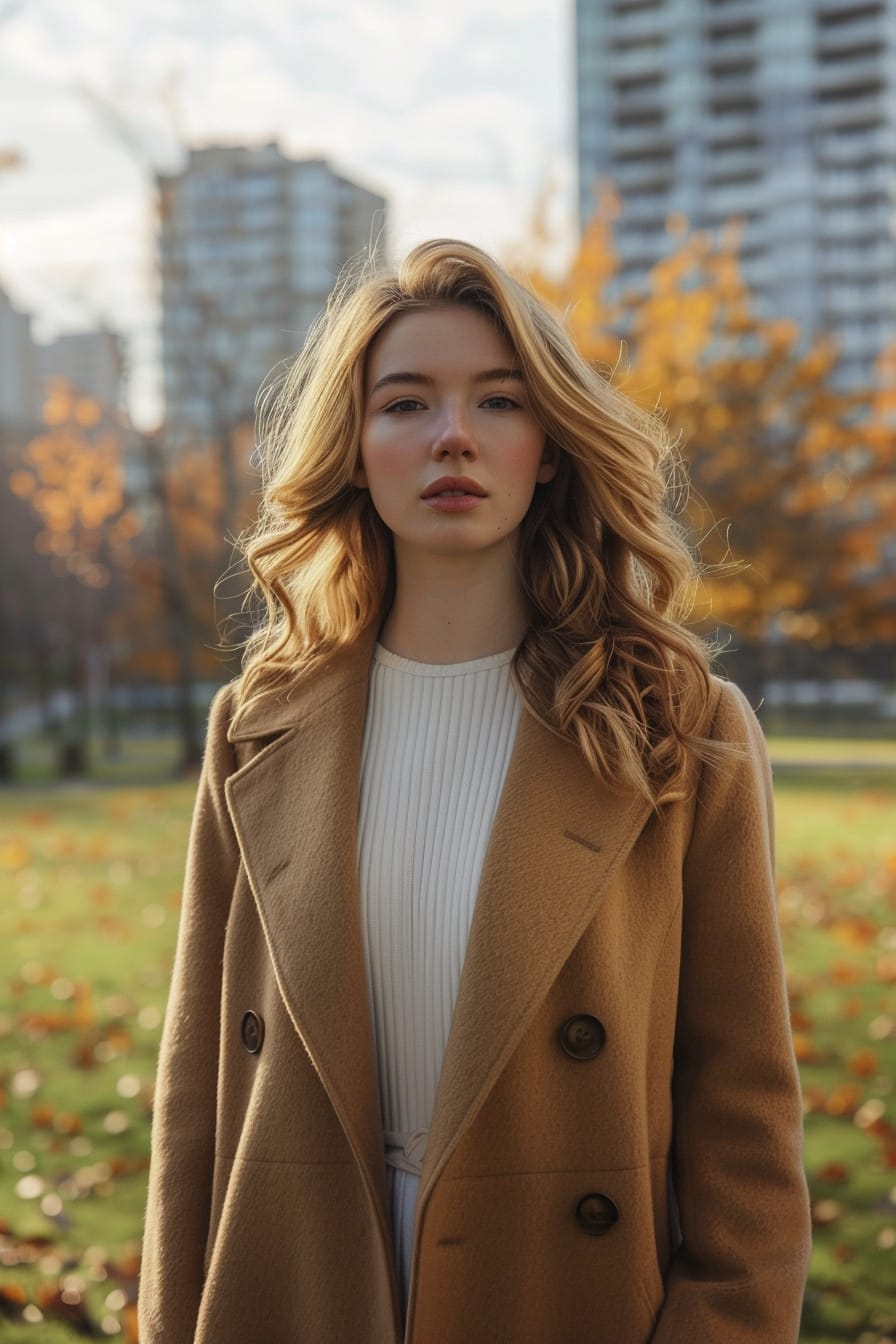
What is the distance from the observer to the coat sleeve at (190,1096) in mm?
2355

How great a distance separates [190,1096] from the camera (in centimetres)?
241

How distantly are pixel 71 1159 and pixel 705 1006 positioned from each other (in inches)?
161

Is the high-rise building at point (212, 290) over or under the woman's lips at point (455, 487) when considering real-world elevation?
over

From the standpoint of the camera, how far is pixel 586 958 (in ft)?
6.93

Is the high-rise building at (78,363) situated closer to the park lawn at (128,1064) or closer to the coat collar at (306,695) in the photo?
the park lawn at (128,1064)

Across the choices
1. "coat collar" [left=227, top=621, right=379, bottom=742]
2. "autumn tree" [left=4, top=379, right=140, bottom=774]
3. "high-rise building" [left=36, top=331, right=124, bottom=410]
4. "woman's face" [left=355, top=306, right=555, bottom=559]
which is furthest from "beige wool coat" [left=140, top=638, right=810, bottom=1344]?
"high-rise building" [left=36, top=331, right=124, bottom=410]

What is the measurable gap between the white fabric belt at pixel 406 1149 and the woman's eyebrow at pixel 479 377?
1.21m

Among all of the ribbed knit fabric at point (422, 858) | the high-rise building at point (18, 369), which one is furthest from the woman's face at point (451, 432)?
the high-rise building at point (18, 369)

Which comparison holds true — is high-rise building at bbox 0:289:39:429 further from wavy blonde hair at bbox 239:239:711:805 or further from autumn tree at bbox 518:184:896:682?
wavy blonde hair at bbox 239:239:711:805

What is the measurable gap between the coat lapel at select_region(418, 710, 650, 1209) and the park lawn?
2547mm

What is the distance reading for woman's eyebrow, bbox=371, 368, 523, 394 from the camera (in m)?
2.24

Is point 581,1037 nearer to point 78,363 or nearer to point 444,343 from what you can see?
point 444,343

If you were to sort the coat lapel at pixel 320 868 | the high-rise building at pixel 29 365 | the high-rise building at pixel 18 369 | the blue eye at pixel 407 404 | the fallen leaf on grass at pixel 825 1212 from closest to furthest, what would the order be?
the coat lapel at pixel 320 868
the blue eye at pixel 407 404
the fallen leaf on grass at pixel 825 1212
the high-rise building at pixel 29 365
the high-rise building at pixel 18 369

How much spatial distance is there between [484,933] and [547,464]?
83 cm
